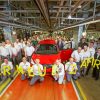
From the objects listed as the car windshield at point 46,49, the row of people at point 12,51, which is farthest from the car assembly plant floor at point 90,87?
the row of people at point 12,51

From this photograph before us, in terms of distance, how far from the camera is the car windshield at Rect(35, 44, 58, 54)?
1116cm

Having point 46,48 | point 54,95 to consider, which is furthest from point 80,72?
point 54,95

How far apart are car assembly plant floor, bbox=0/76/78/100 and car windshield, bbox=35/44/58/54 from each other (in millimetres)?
2039

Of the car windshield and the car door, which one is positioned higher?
the car windshield

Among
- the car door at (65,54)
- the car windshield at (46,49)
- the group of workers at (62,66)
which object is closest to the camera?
the group of workers at (62,66)

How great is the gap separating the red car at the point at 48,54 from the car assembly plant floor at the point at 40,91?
1081mm

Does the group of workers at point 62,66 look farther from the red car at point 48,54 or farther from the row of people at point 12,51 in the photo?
the red car at point 48,54

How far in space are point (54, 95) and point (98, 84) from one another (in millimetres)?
2640

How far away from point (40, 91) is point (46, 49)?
3.81 m

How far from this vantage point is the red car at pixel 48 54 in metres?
10.1

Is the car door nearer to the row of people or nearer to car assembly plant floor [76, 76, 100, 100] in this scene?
the row of people

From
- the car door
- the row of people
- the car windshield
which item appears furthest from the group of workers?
the car door

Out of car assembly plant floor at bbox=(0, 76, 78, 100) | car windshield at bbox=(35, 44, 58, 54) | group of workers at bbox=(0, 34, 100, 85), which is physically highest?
car windshield at bbox=(35, 44, 58, 54)

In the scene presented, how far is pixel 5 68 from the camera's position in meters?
9.66
